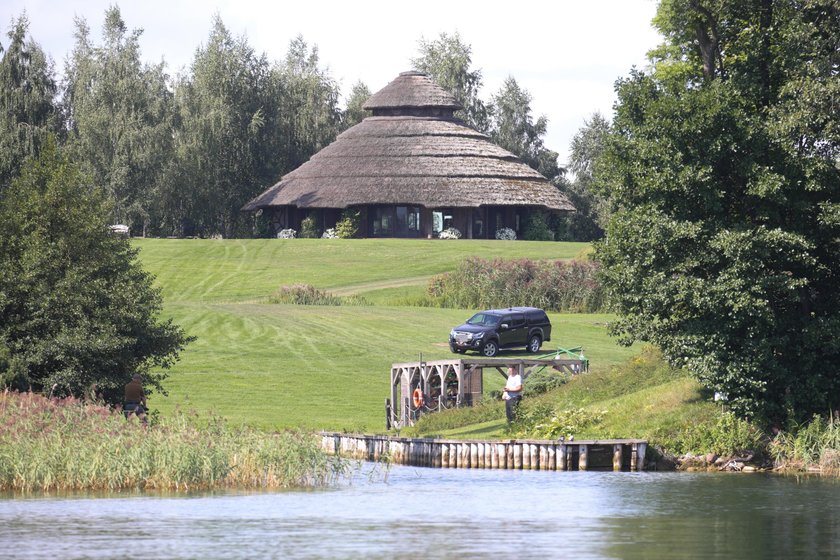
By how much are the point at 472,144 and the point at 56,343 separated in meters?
65.4

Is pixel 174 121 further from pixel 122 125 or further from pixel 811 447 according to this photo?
pixel 811 447

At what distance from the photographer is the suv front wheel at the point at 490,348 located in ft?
187

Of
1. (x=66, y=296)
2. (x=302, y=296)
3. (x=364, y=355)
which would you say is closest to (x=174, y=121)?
(x=302, y=296)

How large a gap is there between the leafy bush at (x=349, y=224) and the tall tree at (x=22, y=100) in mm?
19763

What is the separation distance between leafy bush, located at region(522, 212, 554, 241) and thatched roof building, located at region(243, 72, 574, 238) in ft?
2.95

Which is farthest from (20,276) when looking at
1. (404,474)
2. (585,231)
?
(585,231)

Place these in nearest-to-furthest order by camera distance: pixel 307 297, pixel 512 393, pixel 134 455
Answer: pixel 134 455 → pixel 512 393 → pixel 307 297

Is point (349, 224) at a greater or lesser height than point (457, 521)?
greater

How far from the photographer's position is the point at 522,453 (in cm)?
3725

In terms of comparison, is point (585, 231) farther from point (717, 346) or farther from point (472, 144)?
point (717, 346)

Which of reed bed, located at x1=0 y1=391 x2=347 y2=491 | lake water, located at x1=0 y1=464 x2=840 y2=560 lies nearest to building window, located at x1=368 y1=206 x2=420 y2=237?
lake water, located at x1=0 y1=464 x2=840 y2=560

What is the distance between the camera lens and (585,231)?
117375 millimetres

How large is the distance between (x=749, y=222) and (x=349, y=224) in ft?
201

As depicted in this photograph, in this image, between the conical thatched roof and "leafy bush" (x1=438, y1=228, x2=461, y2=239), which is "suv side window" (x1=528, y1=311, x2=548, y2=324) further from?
"leafy bush" (x1=438, y1=228, x2=461, y2=239)
